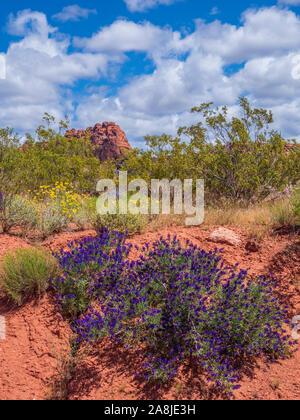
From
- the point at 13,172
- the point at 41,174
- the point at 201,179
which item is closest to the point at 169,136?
the point at 201,179

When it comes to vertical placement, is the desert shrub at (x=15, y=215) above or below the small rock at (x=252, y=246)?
above

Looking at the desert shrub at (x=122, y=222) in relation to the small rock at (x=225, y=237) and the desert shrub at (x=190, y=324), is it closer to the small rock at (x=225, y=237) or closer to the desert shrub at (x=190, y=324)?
the small rock at (x=225, y=237)

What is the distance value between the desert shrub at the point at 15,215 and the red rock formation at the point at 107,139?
170ft

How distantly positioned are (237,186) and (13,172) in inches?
254

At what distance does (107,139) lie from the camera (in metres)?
61.7

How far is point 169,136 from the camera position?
12266 mm

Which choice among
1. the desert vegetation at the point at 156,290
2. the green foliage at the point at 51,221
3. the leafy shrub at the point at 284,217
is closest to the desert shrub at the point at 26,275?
the desert vegetation at the point at 156,290

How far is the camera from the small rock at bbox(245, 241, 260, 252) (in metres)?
5.83

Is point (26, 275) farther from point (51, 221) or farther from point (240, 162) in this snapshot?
point (240, 162)

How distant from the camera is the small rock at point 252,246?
5832 millimetres

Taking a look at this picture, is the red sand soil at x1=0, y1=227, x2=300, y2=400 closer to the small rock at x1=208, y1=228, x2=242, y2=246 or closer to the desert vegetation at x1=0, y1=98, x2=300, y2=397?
the desert vegetation at x1=0, y1=98, x2=300, y2=397

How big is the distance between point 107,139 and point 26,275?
59.3m

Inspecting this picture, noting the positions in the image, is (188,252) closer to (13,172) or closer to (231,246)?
(231,246)
